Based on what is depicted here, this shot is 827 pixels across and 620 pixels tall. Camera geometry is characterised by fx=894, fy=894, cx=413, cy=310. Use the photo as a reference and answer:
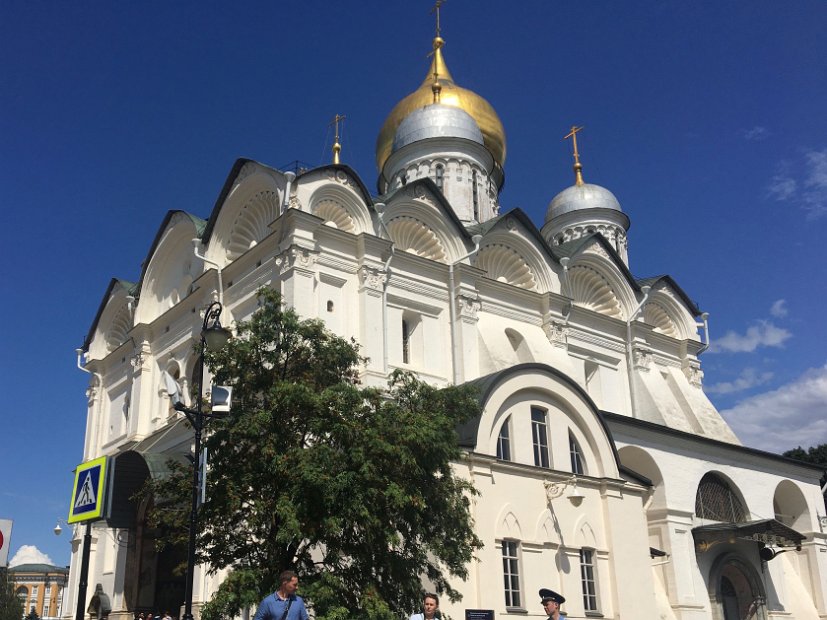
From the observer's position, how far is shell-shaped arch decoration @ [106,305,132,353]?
104 ft

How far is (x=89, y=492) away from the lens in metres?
15.5

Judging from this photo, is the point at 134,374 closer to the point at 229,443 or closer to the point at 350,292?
the point at 350,292

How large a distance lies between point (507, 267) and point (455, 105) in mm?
11609

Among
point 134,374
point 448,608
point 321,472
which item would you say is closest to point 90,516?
point 321,472

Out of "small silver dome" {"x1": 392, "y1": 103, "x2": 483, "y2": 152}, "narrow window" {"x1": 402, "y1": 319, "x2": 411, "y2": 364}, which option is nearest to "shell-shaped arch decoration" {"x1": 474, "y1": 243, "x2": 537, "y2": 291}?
"narrow window" {"x1": 402, "y1": 319, "x2": 411, "y2": 364}

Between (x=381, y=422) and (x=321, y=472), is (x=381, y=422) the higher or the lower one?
the higher one

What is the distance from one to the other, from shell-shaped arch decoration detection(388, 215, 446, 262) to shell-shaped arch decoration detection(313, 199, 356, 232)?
1.96m

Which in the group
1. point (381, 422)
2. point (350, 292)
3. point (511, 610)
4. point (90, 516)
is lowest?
point (511, 610)

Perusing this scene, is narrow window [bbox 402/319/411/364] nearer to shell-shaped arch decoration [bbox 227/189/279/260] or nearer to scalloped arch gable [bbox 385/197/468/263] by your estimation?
scalloped arch gable [bbox 385/197/468/263]

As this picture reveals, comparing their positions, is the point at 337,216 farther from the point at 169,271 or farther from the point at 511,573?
the point at 511,573

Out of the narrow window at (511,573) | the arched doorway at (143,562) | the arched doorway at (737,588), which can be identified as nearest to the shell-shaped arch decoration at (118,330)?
the arched doorway at (143,562)

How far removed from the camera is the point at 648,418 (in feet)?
97.7

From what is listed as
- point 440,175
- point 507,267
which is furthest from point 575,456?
point 440,175

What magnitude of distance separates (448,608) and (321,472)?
19.7 feet
